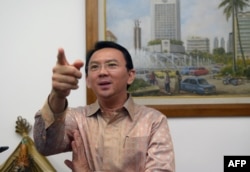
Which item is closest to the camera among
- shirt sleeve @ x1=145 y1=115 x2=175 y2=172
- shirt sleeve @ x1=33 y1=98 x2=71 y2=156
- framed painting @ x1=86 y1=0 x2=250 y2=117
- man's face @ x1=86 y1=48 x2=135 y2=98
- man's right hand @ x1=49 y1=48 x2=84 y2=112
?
man's right hand @ x1=49 y1=48 x2=84 y2=112

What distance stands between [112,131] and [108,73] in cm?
21

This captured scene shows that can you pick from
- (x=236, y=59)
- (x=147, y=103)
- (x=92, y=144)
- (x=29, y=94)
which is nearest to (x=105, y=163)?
(x=92, y=144)

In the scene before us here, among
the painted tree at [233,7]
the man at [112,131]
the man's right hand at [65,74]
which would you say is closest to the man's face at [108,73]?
the man at [112,131]

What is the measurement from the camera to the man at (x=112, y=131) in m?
1.07

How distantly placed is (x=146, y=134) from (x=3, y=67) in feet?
2.72

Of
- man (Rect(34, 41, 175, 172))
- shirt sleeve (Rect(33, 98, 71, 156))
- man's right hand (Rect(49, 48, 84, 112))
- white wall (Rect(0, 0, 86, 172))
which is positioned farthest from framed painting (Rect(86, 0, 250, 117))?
man's right hand (Rect(49, 48, 84, 112))

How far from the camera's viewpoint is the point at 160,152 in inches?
41.6

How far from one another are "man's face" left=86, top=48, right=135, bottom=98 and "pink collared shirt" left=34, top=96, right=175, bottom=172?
0.08 m

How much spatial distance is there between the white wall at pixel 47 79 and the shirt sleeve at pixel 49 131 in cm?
48

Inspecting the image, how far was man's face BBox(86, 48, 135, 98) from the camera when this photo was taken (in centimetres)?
113

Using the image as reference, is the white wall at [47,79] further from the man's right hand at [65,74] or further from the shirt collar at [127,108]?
the man's right hand at [65,74]

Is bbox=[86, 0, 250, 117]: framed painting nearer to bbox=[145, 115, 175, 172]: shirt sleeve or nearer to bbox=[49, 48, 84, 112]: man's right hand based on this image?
bbox=[145, 115, 175, 172]: shirt sleeve

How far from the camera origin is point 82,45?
5.05 ft

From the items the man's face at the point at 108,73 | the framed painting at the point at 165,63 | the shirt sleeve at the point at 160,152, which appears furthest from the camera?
the framed painting at the point at 165,63
